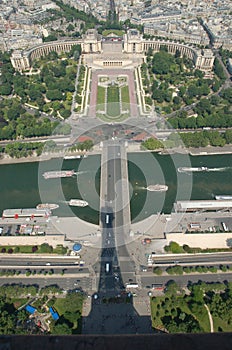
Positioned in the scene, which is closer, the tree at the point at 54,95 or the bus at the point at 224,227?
the bus at the point at 224,227

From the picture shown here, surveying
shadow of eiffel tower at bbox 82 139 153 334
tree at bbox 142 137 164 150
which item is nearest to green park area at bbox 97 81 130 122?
tree at bbox 142 137 164 150

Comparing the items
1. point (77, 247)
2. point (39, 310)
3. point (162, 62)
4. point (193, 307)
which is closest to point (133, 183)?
point (77, 247)

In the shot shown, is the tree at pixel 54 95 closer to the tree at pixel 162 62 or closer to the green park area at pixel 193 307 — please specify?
the tree at pixel 162 62

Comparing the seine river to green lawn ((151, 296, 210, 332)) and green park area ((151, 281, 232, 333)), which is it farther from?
green lawn ((151, 296, 210, 332))

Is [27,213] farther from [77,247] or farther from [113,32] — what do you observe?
[113,32]

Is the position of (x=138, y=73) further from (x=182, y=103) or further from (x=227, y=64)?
(x=227, y=64)

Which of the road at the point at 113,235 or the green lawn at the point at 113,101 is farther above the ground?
the green lawn at the point at 113,101

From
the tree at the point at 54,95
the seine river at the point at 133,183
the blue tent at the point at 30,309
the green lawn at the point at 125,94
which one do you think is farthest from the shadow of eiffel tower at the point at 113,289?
the tree at the point at 54,95
